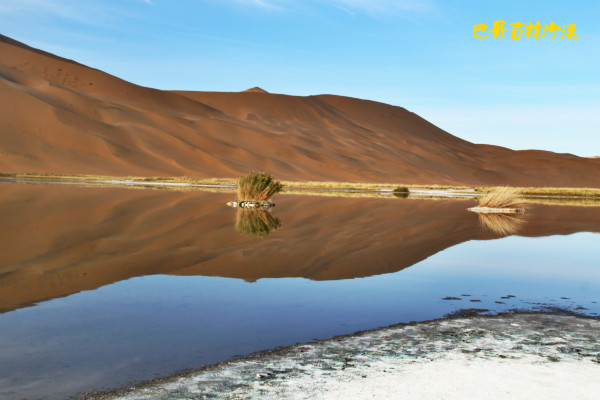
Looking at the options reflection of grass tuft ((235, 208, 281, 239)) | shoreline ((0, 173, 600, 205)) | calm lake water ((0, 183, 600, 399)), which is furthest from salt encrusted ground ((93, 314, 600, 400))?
shoreline ((0, 173, 600, 205))

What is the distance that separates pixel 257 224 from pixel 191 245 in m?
4.66

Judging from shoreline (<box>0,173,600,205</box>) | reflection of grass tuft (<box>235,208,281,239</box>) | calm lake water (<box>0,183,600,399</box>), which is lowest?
calm lake water (<box>0,183,600,399</box>)

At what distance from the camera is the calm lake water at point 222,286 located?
16.0ft

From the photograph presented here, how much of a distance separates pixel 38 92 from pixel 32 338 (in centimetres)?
8663

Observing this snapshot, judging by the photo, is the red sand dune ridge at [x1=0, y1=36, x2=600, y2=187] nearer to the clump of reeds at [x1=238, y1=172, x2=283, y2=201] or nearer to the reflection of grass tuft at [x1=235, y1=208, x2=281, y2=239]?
the clump of reeds at [x1=238, y1=172, x2=283, y2=201]

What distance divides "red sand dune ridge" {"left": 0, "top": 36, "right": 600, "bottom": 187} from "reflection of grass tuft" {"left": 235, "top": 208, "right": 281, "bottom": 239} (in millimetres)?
51051

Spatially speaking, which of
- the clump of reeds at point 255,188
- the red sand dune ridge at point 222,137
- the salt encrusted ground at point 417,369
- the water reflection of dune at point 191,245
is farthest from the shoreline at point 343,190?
the salt encrusted ground at point 417,369

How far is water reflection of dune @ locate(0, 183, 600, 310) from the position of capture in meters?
8.57

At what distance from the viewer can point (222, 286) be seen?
7.84 metres

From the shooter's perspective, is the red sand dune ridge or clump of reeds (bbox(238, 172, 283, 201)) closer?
clump of reeds (bbox(238, 172, 283, 201))

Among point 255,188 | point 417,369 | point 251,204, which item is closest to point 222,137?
point 255,188

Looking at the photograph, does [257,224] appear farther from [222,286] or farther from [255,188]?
[255,188]

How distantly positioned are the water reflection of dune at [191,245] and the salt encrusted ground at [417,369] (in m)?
3.22

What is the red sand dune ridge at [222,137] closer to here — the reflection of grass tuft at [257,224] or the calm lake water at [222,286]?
the reflection of grass tuft at [257,224]
